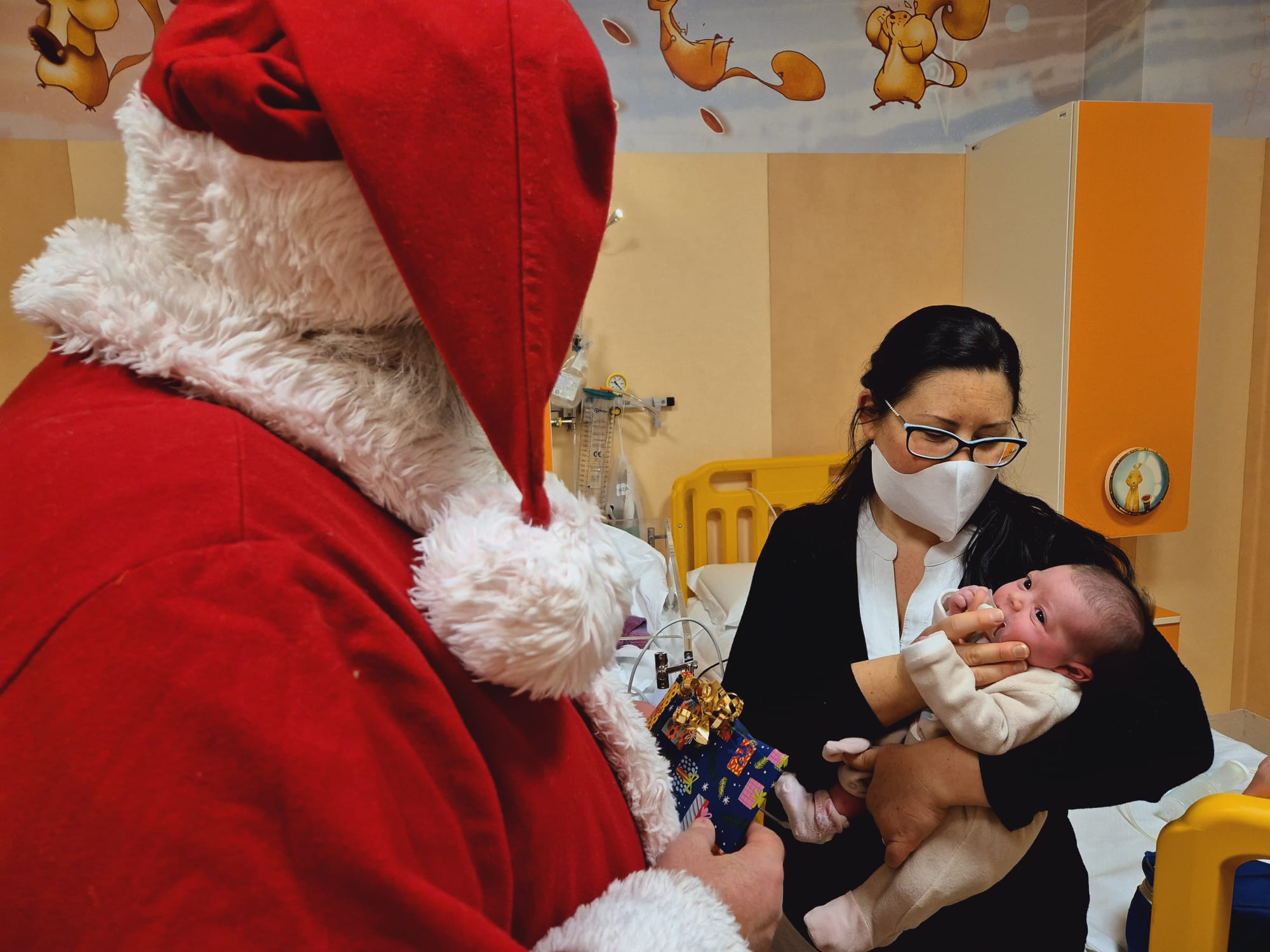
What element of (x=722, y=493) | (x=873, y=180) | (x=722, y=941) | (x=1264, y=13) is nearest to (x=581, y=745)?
(x=722, y=941)

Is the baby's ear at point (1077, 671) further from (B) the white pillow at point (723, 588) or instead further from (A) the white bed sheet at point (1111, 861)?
(B) the white pillow at point (723, 588)

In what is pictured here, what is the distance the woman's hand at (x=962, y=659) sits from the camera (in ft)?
3.84

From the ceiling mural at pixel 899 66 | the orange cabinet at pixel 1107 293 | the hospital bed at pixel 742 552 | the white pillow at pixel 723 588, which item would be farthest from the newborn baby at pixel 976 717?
the ceiling mural at pixel 899 66

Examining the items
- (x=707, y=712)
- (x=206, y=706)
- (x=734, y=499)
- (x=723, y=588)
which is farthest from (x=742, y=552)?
(x=206, y=706)

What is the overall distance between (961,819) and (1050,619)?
361 mm

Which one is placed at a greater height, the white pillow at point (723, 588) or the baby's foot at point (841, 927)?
the white pillow at point (723, 588)

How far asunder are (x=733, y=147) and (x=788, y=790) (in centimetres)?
261

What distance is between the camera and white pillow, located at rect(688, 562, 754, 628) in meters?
2.57

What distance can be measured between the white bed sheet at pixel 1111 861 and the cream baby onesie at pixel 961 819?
75cm

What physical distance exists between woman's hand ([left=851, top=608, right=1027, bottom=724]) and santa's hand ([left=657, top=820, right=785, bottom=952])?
474 millimetres

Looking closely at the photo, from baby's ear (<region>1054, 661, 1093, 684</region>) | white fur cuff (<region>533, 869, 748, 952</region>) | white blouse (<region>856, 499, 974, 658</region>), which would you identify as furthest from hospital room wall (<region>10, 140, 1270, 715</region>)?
white fur cuff (<region>533, 869, 748, 952</region>)

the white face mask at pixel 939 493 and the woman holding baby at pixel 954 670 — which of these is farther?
the white face mask at pixel 939 493

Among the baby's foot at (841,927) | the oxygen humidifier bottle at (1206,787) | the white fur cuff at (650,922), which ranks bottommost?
the oxygen humidifier bottle at (1206,787)

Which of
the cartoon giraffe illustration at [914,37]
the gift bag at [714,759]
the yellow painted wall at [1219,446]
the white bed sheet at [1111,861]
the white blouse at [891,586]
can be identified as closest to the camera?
the gift bag at [714,759]
